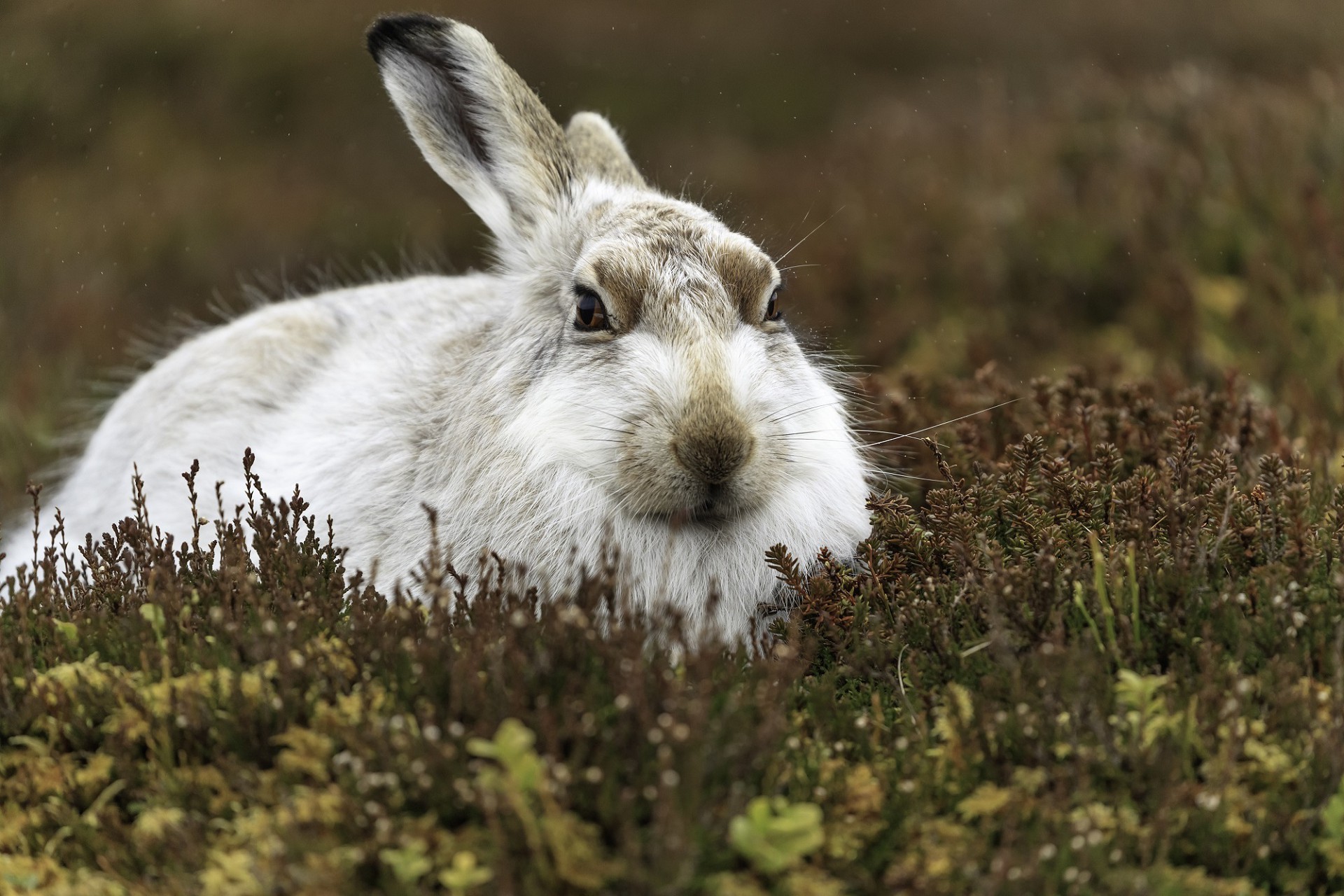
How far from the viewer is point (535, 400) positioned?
482cm

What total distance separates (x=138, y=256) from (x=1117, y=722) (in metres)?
12.0

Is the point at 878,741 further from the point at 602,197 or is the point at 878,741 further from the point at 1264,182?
the point at 1264,182

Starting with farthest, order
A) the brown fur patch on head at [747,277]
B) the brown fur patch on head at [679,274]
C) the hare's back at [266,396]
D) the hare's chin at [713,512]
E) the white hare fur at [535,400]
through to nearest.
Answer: the hare's back at [266,396] → the brown fur patch on head at [747,277] → the brown fur patch on head at [679,274] → the white hare fur at [535,400] → the hare's chin at [713,512]

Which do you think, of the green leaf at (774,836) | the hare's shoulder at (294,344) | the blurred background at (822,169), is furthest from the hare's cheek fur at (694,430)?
the hare's shoulder at (294,344)

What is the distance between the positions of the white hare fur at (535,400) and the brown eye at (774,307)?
3cm

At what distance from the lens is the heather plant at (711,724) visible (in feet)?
9.73

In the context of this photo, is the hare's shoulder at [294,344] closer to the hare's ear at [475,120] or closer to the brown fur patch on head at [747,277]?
the hare's ear at [475,120]

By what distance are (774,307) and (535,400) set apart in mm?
1014

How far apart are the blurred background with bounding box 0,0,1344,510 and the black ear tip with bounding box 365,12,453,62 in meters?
1.53

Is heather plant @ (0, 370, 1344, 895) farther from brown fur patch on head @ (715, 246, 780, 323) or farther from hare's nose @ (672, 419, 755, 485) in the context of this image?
brown fur patch on head @ (715, 246, 780, 323)

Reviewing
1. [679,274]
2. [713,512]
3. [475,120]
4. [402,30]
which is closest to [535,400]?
[679,274]

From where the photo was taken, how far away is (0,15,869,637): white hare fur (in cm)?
444

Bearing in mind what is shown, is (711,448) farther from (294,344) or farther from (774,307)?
(294,344)

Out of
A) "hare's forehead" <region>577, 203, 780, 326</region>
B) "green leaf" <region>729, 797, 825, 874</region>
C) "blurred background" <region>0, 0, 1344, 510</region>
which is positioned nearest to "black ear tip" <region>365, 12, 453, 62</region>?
"hare's forehead" <region>577, 203, 780, 326</region>
